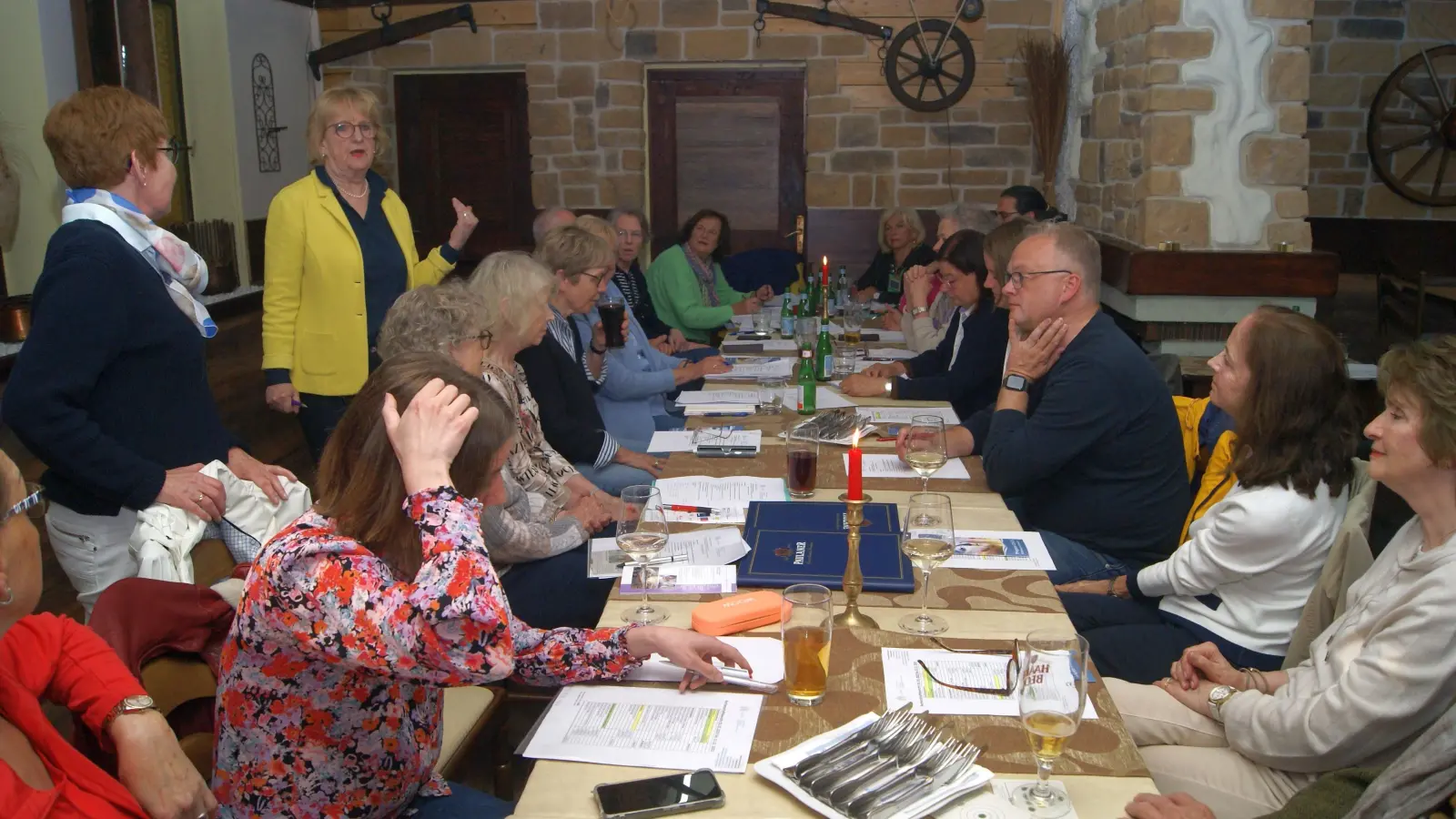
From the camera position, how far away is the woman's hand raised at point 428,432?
1489mm

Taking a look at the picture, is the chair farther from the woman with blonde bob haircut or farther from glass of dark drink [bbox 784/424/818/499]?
the woman with blonde bob haircut

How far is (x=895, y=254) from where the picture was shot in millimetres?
7195

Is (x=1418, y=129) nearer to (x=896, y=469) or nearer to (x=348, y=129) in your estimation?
(x=896, y=469)

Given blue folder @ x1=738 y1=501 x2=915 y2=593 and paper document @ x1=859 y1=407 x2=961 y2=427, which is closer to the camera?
blue folder @ x1=738 y1=501 x2=915 y2=593

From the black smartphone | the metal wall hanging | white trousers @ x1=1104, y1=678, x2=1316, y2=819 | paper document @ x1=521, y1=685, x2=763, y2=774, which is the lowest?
white trousers @ x1=1104, y1=678, x2=1316, y2=819

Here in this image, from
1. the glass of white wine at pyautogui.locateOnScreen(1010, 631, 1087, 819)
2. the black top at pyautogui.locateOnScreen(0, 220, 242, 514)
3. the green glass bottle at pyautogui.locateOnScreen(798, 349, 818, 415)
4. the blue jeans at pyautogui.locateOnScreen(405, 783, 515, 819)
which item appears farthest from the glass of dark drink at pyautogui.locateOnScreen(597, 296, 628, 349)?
the glass of white wine at pyautogui.locateOnScreen(1010, 631, 1087, 819)

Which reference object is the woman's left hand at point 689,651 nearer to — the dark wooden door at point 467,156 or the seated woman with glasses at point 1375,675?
the seated woman with glasses at point 1375,675

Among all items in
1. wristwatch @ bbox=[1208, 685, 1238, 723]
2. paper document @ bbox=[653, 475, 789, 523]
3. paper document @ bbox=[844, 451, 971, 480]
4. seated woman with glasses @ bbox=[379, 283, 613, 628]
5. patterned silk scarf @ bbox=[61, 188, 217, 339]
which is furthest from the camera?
paper document @ bbox=[844, 451, 971, 480]

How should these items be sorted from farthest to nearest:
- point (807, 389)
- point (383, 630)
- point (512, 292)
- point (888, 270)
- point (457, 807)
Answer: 1. point (888, 270)
2. point (807, 389)
3. point (512, 292)
4. point (457, 807)
5. point (383, 630)

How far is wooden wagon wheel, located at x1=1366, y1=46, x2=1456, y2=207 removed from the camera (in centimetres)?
738

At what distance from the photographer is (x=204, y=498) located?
7.79 ft

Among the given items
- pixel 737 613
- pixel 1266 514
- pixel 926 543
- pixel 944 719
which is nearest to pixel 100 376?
pixel 737 613

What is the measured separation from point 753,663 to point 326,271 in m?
2.38

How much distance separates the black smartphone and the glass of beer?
0.25m
